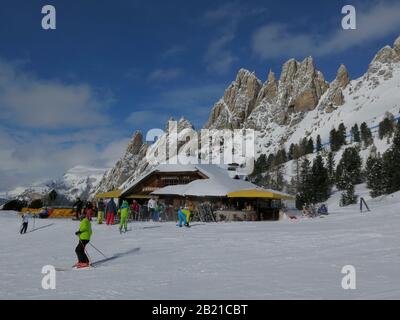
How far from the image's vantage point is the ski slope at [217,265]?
8.19 m

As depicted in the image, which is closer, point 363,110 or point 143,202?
point 143,202

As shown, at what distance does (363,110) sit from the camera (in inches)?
6732

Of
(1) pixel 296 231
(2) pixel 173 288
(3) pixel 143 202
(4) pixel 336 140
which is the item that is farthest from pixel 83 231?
(4) pixel 336 140

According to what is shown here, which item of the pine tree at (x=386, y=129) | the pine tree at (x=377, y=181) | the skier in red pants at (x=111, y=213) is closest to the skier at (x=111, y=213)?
the skier in red pants at (x=111, y=213)

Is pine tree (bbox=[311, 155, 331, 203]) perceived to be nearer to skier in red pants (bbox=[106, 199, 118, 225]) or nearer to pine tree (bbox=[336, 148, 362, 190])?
pine tree (bbox=[336, 148, 362, 190])

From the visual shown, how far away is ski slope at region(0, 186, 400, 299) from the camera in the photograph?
8188 millimetres

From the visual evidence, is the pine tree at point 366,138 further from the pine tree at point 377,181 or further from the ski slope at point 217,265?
the ski slope at point 217,265

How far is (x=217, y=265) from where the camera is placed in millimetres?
11344

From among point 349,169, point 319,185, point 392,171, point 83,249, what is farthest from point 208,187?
point 349,169

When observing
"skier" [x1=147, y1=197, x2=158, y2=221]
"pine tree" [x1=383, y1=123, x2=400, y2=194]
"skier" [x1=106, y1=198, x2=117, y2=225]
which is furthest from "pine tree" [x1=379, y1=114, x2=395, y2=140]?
"skier" [x1=106, y1=198, x2=117, y2=225]

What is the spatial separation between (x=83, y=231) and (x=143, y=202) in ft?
96.6

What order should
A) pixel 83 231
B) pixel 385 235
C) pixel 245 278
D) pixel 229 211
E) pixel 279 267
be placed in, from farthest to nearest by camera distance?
1. pixel 229 211
2. pixel 385 235
3. pixel 83 231
4. pixel 279 267
5. pixel 245 278

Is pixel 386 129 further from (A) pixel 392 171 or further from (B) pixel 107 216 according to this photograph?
(B) pixel 107 216
